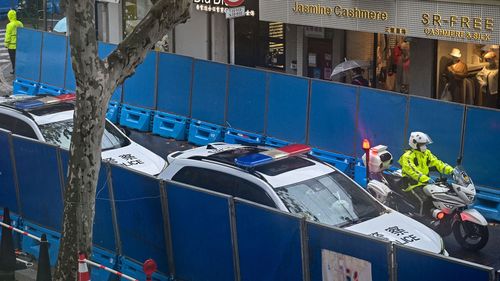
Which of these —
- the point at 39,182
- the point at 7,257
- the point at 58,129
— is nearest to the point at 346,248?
the point at 7,257

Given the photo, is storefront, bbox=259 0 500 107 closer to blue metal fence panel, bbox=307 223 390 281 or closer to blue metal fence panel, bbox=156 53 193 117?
blue metal fence panel, bbox=156 53 193 117

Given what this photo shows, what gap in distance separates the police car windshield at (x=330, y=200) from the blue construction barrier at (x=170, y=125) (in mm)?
9021

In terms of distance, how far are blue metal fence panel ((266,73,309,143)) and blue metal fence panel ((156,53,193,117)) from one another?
2648 mm

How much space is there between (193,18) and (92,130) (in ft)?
57.8

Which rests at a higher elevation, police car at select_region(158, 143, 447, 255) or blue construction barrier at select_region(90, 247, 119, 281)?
police car at select_region(158, 143, 447, 255)

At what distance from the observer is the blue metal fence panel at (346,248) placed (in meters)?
9.95

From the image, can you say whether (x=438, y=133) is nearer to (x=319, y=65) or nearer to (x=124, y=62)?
(x=124, y=62)

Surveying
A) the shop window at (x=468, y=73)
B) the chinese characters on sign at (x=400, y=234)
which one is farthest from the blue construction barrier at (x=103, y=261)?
the shop window at (x=468, y=73)

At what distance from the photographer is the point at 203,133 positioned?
70.3 feet

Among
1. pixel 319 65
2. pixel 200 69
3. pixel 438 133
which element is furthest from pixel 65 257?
pixel 319 65

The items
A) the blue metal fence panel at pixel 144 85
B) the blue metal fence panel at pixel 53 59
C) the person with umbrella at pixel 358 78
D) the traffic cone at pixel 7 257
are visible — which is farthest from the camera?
the blue metal fence panel at pixel 53 59

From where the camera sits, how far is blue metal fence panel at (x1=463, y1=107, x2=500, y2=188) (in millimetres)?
16312

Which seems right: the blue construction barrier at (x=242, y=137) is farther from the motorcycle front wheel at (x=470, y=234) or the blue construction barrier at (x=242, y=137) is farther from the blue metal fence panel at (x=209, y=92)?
the motorcycle front wheel at (x=470, y=234)

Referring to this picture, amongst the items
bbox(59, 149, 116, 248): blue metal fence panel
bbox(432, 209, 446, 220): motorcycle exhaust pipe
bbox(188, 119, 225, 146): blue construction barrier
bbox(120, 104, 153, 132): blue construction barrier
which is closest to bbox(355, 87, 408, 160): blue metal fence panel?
bbox(432, 209, 446, 220): motorcycle exhaust pipe
